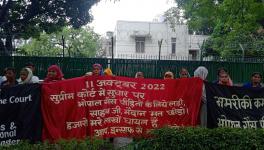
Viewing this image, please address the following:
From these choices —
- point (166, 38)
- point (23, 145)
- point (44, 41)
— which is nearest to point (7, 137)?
point (23, 145)

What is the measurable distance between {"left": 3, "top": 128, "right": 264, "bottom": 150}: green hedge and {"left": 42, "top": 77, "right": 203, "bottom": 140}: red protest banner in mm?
196

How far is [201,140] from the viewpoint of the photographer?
261 inches

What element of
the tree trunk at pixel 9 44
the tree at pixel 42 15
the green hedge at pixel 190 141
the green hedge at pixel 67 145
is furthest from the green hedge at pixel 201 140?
the tree at pixel 42 15

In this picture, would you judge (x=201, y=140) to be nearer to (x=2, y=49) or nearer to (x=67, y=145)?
(x=67, y=145)

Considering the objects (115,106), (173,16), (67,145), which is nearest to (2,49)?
(115,106)

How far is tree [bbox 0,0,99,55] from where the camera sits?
20.9 m

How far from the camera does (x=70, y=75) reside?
13.7m

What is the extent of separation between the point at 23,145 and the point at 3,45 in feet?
29.7

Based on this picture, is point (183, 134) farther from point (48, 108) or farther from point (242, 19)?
point (242, 19)

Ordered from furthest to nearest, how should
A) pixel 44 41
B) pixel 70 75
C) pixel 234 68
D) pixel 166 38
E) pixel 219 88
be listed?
pixel 44 41 → pixel 166 38 → pixel 234 68 → pixel 70 75 → pixel 219 88

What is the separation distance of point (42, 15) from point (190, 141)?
16.8 meters

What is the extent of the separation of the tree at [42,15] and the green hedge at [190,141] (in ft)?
48.4

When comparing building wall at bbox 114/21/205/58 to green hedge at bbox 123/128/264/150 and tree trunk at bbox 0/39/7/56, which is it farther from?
green hedge at bbox 123/128/264/150

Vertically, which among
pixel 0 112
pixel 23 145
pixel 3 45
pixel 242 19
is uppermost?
pixel 242 19
